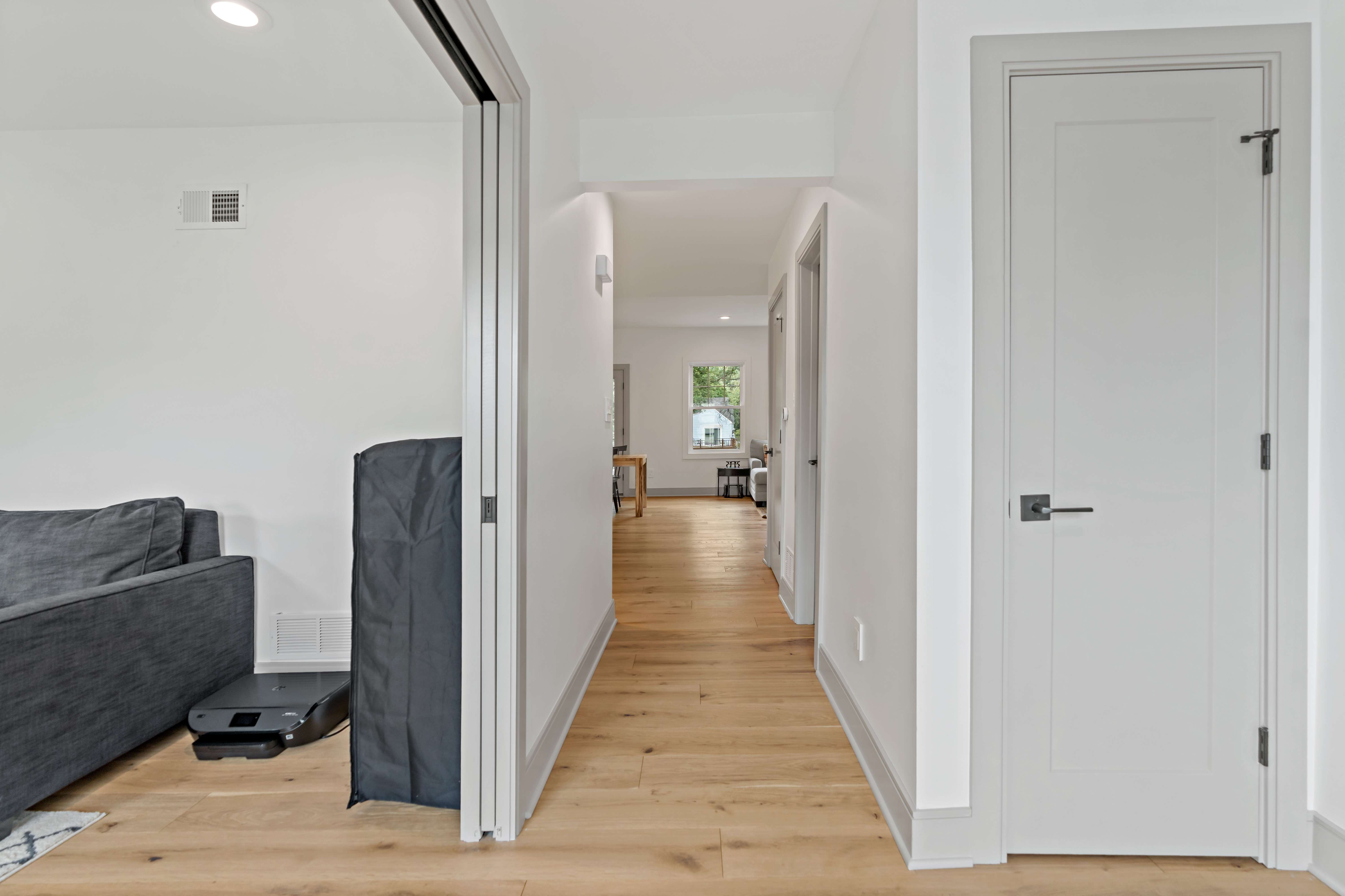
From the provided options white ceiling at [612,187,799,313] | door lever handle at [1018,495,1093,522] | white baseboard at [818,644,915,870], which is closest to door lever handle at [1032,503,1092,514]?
door lever handle at [1018,495,1093,522]

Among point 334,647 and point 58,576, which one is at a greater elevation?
point 58,576

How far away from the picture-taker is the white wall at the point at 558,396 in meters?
1.91

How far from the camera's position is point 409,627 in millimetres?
1807

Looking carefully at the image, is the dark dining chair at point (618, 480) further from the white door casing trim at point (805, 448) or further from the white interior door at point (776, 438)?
the white door casing trim at point (805, 448)

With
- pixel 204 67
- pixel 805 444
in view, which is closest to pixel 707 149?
pixel 805 444

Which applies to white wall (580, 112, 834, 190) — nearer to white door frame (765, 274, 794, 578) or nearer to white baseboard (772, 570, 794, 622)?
white door frame (765, 274, 794, 578)

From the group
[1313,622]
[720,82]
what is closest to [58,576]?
[720,82]

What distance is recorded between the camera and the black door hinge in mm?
1568

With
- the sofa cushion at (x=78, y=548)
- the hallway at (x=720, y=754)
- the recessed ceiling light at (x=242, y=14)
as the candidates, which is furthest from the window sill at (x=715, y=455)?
the recessed ceiling light at (x=242, y=14)

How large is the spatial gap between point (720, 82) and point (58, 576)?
2875 mm

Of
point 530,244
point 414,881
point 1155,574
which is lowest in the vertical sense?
point 414,881

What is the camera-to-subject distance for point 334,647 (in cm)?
280

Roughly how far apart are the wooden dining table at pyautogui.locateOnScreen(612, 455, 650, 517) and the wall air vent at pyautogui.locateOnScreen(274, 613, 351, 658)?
5.18 meters

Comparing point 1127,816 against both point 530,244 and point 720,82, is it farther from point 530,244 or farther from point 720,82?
point 720,82
